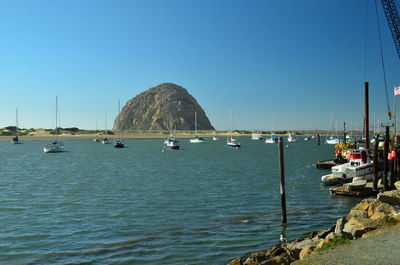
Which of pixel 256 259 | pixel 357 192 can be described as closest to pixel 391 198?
pixel 256 259

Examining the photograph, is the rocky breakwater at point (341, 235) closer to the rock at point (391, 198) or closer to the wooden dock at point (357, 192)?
the rock at point (391, 198)

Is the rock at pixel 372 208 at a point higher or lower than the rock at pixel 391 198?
lower

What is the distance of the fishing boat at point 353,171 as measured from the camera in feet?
126

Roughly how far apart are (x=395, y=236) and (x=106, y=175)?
140ft

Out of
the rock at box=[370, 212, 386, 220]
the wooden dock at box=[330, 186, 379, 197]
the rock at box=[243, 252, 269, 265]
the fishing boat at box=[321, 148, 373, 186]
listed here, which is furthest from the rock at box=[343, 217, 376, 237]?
the fishing boat at box=[321, 148, 373, 186]

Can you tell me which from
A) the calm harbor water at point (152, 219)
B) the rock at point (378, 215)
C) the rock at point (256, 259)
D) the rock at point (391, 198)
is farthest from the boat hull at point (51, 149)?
the rock at point (378, 215)

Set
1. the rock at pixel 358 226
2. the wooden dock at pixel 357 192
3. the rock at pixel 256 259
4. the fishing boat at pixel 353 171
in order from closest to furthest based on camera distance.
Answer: the rock at pixel 256 259
the rock at pixel 358 226
the wooden dock at pixel 357 192
the fishing boat at pixel 353 171

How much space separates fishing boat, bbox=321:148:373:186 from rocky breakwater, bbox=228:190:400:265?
774 inches

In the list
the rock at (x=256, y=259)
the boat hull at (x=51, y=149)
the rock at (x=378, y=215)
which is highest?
the rock at (x=378, y=215)

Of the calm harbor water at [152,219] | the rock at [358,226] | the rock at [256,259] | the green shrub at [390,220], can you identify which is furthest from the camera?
the calm harbor water at [152,219]

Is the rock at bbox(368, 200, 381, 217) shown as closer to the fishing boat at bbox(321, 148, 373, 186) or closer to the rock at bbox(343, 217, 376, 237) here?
the rock at bbox(343, 217, 376, 237)

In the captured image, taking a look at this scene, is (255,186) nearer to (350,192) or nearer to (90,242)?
(350,192)

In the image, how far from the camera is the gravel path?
37.6ft

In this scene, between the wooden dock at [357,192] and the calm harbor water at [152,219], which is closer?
the calm harbor water at [152,219]
